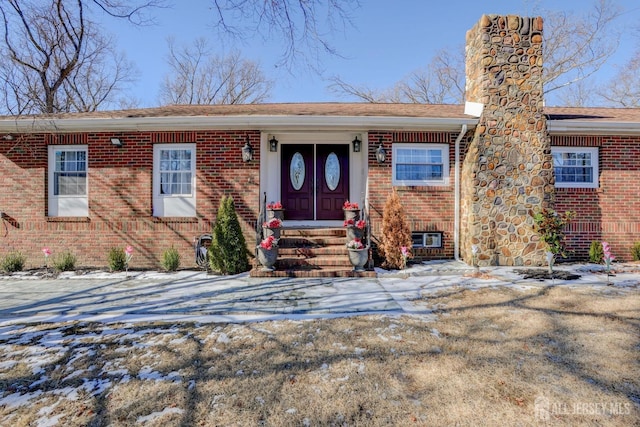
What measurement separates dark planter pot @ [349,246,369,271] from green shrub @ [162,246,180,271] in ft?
11.9

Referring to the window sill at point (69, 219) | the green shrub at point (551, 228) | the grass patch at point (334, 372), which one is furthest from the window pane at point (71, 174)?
the green shrub at point (551, 228)

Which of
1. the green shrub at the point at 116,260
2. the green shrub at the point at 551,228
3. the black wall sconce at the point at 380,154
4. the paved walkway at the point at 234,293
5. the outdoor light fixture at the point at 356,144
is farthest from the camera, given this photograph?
the outdoor light fixture at the point at 356,144

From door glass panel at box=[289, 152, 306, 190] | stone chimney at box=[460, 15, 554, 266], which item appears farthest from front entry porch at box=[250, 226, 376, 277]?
stone chimney at box=[460, 15, 554, 266]

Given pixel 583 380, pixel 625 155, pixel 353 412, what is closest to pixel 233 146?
pixel 353 412

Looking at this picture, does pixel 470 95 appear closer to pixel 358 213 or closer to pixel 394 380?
pixel 358 213

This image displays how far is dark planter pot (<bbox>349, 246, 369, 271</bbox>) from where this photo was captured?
19.4 feet

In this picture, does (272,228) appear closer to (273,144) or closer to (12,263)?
(273,144)

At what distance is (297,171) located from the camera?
316 inches

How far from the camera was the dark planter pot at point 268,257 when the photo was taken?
19.2 feet

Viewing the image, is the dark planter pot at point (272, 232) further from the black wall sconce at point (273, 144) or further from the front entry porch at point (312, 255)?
the black wall sconce at point (273, 144)

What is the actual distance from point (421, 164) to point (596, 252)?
13.8 ft

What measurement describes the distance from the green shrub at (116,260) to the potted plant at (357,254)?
4.75m

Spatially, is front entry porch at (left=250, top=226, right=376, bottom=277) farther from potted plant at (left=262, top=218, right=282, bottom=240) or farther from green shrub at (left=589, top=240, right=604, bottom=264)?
green shrub at (left=589, top=240, right=604, bottom=264)

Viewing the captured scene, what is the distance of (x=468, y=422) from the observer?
189cm
